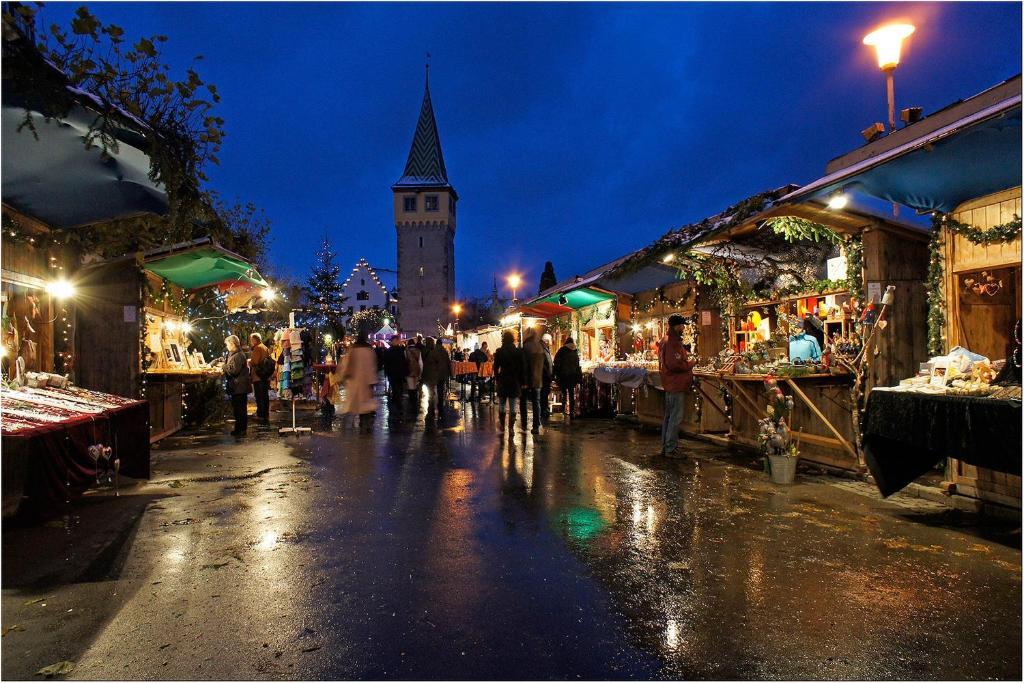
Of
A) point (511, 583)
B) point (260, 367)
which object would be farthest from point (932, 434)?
point (260, 367)

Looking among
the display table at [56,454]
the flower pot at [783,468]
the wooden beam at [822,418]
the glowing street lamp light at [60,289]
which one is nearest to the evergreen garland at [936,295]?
the wooden beam at [822,418]

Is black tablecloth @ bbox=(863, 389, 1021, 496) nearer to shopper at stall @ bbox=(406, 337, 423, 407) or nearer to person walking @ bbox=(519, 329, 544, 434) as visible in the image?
person walking @ bbox=(519, 329, 544, 434)

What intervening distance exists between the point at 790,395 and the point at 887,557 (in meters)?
4.09

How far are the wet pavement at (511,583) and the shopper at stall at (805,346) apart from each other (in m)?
→ 2.31

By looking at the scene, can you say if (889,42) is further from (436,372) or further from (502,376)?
(436,372)

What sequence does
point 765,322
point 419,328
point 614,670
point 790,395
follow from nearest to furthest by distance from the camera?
point 614,670 < point 790,395 < point 765,322 < point 419,328

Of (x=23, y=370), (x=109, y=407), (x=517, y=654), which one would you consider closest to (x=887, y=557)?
(x=517, y=654)

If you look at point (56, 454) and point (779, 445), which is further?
point (779, 445)

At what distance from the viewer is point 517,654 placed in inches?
132

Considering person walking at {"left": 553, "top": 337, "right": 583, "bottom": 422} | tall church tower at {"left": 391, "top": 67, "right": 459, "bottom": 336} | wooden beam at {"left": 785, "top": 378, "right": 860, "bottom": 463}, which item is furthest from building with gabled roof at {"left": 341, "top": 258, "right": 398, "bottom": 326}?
wooden beam at {"left": 785, "top": 378, "right": 860, "bottom": 463}

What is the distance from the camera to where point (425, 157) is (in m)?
77.2

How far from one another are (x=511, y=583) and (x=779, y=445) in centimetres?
460

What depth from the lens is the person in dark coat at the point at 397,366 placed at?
62.4 ft

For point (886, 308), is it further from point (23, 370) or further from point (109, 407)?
point (23, 370)
